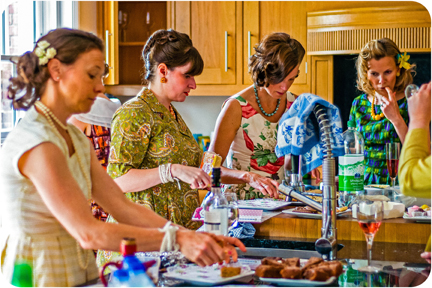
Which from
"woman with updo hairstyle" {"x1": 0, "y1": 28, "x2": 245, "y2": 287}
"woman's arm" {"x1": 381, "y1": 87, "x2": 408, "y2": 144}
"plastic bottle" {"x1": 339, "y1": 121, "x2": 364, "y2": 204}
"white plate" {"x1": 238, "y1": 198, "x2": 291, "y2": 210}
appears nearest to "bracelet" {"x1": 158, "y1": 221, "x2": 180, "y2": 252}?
"woman with updo hairstyle" {"x1": 0, "y1": 28, "x2": 245, "y2": 287}

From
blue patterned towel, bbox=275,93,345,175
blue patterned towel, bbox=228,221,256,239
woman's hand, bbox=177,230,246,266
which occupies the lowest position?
blue patterned towel, bbox=228,221,256,239

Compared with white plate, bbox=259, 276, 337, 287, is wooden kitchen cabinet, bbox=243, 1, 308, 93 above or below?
above

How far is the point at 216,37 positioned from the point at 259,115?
1.67m

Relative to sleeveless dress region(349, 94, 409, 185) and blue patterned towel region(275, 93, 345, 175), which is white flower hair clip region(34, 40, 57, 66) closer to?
blue patterned towel region(275, 93, 345, 175)

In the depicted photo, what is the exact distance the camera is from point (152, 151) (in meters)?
1.71

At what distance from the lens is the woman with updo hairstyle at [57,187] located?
1.01 m

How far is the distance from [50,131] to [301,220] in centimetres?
85

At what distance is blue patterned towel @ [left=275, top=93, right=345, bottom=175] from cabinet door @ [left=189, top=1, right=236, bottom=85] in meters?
2.34

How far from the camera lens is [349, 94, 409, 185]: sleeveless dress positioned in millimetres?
2420

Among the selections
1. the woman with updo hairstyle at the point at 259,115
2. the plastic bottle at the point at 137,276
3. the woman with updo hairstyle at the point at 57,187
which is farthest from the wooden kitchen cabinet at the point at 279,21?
the plastic bottle at the point at 137,276

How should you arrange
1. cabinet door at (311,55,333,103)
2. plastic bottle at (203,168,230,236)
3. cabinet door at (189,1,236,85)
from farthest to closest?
cabinet door at (189,1,236,85)
cabinet door at (311,55,333,103)
plastic bottle at (203,168,230,236)

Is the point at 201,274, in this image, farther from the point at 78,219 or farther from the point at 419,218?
the point at 419,218

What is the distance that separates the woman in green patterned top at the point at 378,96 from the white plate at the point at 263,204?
0.75 metres

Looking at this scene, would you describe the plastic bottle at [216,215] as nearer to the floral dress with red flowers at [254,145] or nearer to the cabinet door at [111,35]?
the floral dress with red flowers at [254,145]
